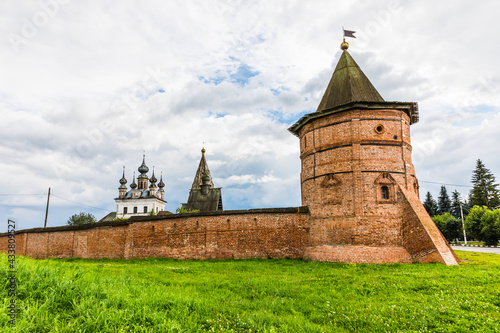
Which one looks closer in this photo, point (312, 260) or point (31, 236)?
point (312, 260)

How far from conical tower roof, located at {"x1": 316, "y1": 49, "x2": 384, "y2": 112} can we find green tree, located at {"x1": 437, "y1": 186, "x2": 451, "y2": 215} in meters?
53.7

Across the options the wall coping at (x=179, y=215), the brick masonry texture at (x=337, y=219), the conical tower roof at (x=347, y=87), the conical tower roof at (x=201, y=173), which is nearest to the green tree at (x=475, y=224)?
the brick masonry texture at (x=337, y=219)

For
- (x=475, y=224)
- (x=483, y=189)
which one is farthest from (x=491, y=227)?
(x=483, y=189)

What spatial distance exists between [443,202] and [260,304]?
63559 millimetres

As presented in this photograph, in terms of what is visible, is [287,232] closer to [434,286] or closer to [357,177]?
[357,177]

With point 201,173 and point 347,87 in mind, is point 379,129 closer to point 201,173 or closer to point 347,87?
point 347,87

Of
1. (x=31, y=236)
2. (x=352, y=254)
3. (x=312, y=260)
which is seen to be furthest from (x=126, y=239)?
(x=352, y=254)

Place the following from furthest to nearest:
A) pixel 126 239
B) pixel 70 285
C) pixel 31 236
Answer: pixel 31 236, pixel 126 239, pixel 70 285

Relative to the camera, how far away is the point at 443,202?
2367 inches

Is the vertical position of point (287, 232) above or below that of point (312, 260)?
above

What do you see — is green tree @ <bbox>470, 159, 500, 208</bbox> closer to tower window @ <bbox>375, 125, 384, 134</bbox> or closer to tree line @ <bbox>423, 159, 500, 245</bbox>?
tree line @ <bbox>423, 159, 500, 245</bbox>

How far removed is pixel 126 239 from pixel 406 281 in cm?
1407

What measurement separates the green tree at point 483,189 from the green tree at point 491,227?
1669cm

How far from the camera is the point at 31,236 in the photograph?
21016 mm
